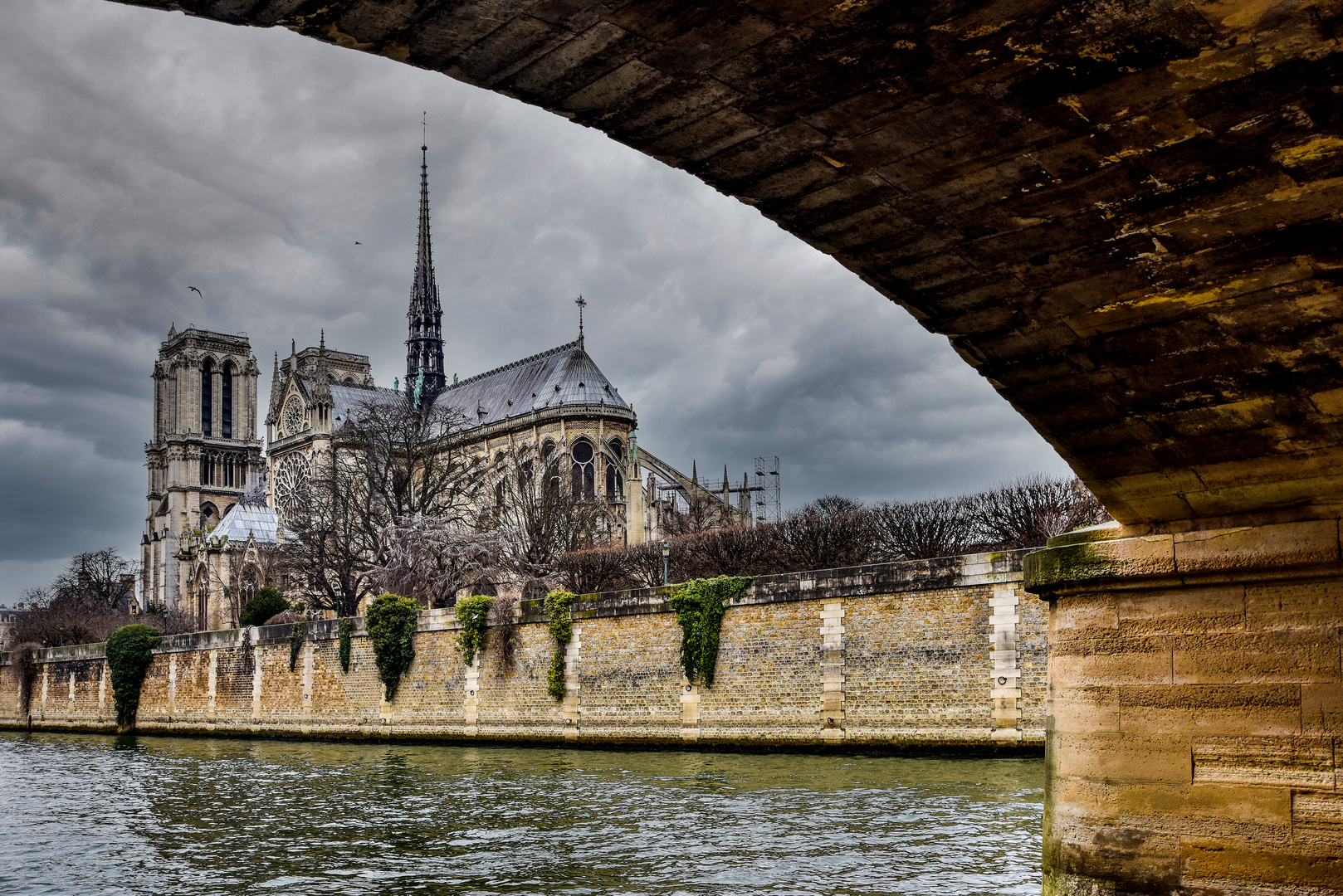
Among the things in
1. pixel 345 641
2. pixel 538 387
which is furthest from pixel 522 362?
pixel 345 641

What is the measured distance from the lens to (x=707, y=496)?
183 feet

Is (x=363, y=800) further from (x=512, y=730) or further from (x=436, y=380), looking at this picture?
(x=436, y=380)

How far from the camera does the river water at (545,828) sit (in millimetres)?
10242

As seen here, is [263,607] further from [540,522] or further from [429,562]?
[429,562]

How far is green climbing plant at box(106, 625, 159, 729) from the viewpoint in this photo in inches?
1510

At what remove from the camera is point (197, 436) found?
9400 cm

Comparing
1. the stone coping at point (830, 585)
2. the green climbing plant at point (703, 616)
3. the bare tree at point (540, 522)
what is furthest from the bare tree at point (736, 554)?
the green climbing plant at point (703, 616)

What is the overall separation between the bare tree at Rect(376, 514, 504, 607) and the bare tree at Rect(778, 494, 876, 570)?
9.26 m

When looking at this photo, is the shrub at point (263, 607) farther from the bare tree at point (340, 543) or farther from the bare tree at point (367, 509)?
the bare tree at point (340, 543)

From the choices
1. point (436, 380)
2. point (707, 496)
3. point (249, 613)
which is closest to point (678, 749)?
point (249, 613)

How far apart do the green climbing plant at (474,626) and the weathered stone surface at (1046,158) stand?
2225 centimetres

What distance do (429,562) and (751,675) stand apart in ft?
53.4

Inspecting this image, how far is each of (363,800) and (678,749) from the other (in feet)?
24.4

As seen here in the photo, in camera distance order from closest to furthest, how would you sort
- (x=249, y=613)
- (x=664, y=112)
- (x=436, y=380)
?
1. (x=664, y=112)
2. (x=249, y=613)
3. (x=436, y=380)
